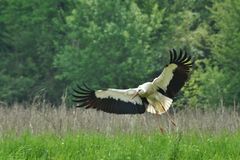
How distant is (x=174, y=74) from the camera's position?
12.2 m

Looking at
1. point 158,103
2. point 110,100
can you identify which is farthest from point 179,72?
point 110,100

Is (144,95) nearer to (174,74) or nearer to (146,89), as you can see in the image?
(146,89)

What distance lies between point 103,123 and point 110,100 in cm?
128

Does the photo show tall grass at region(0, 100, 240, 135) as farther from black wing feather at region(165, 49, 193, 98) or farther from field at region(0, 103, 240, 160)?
black wing feather at region(165, 49, 193, 98)

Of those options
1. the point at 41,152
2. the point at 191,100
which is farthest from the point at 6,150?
the point at 191,100

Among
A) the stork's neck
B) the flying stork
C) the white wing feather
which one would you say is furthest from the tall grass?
the stork's neck

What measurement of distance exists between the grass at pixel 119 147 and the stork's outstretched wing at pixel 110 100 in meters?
1.32

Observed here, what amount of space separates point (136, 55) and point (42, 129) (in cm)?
1825

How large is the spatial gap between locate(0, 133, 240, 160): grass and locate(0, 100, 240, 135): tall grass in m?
1.38

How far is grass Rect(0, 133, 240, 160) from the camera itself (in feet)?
32.2

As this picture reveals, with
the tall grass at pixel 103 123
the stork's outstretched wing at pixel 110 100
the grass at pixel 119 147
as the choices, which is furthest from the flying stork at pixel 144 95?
the grass at pixel 119 147

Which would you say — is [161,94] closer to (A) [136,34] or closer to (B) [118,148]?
(B) [118,148]

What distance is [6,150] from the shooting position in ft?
33.7

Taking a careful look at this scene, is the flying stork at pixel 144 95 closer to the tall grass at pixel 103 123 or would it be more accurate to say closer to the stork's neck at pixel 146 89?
the stork's neck at pixel 146 89
